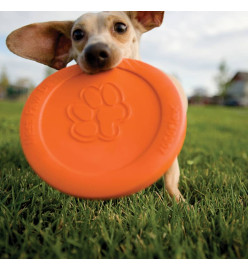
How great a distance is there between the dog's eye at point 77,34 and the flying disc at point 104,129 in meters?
0.55

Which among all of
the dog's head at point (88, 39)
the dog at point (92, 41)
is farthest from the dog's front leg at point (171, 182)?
the dog's head at point (88, 39)

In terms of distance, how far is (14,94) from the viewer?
41.9 m

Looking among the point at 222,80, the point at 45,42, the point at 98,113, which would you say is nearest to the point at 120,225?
the point at 98,113

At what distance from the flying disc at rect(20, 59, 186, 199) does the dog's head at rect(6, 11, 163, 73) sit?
15 cm

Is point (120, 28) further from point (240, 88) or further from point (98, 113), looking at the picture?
point (240, 88)

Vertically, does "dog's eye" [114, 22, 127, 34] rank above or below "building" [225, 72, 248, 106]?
above

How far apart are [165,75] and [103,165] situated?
93 cm

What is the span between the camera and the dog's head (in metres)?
2.42

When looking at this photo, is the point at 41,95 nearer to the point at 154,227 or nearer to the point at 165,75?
the point at 165,75

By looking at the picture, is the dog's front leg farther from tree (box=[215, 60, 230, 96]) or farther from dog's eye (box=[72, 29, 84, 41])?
tree (box=[215, 60, 230, 96])

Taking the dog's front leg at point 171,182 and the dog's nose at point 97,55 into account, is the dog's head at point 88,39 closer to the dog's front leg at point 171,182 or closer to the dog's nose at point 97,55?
the dog's nose at point 97,55

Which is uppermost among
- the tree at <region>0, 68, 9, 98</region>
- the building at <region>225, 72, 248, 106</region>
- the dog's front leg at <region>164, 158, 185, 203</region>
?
the dog's front leg at <region>164, 158, 185, 203</region>

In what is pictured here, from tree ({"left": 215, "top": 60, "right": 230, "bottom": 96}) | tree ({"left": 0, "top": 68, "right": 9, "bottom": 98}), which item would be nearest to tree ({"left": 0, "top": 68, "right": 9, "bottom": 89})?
tree ({"left": 0, "top": 68, "right": 9, "bottom": 98})
